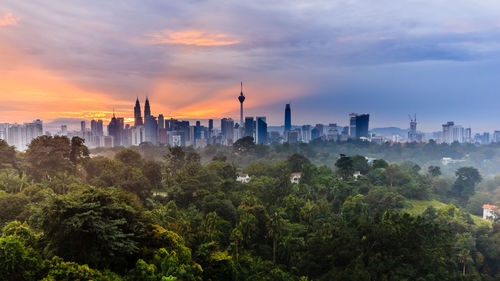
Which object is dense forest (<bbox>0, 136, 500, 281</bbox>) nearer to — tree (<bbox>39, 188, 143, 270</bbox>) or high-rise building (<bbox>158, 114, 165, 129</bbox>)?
tree (<bbox>39, 188, 143, 270</bbox>)

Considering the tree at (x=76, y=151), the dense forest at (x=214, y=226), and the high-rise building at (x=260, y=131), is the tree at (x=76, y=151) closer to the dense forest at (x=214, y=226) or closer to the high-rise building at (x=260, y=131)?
the dense forest at (x=214, y=226)

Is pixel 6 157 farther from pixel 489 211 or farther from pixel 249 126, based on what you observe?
pixel 249 126

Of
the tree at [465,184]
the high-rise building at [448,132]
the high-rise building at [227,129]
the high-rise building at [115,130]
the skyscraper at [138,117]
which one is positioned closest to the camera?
the tree at [465,184]

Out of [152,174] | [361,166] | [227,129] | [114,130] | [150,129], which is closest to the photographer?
[152,174]

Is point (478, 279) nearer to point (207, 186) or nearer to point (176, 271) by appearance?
point (207, 186)

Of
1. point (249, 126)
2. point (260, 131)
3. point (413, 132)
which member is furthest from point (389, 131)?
point (249, 126)

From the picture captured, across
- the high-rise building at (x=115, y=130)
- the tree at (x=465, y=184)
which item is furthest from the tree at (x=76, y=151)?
the high-rise building at (x=115, y=130)
